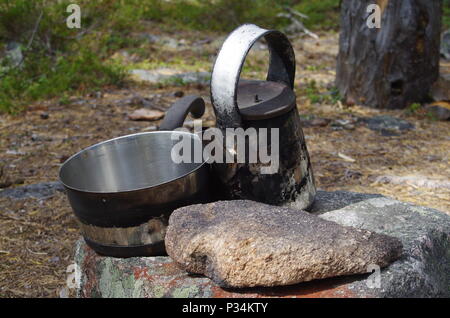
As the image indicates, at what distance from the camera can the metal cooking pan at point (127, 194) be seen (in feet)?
6.43

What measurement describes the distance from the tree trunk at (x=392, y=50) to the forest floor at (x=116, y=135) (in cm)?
20

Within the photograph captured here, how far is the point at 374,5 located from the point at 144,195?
3672 mm

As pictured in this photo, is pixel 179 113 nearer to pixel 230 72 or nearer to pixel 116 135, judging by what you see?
pixel 230 72

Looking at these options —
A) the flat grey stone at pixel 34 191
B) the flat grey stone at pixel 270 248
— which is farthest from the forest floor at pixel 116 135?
the flat grey stone at pixel 270 248

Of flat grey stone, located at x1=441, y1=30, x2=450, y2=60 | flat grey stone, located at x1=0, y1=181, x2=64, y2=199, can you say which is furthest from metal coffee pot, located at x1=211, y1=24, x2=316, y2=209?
flat grey stone, located at x1=441, y1=30, x2=450, y2=60

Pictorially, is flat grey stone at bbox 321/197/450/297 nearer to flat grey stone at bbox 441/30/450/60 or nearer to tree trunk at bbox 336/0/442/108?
tree trunk at bbox 336/0/442/108

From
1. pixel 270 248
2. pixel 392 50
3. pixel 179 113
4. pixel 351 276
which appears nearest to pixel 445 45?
pixel 392 50

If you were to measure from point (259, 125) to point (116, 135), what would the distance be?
9.20ft

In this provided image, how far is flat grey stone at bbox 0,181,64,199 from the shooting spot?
3.63m

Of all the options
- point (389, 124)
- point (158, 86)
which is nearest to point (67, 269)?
point (389, 124)

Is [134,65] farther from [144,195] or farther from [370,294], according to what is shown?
[370,294]

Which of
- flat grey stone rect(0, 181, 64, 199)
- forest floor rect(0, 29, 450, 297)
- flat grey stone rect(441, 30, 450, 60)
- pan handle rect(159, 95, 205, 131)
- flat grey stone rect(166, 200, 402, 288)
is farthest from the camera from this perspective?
flat grey stone rect(441, 30, 450, 60)

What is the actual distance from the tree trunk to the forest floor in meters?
0.20

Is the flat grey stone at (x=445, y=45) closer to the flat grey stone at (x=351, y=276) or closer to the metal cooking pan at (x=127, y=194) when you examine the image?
the flat grey stone at (x=351, y=276)
